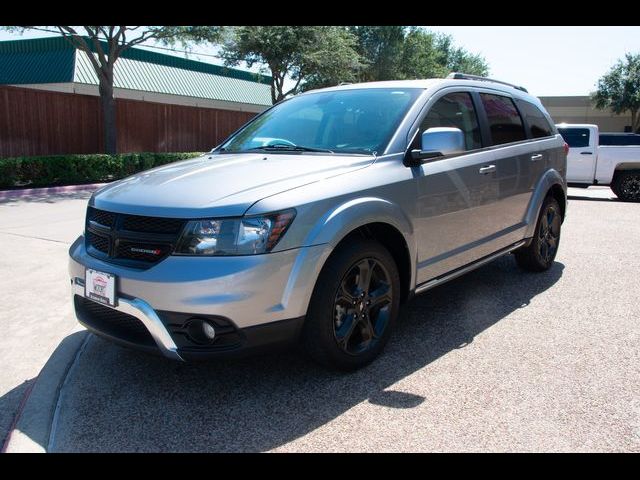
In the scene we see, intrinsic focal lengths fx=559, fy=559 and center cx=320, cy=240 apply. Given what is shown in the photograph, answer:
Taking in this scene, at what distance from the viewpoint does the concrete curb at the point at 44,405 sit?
2709mm

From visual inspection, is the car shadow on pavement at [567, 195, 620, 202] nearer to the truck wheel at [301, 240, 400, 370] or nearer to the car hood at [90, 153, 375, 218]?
the truck wheel at [301, 240, 400, 370]

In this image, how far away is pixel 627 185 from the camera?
45.2 ft

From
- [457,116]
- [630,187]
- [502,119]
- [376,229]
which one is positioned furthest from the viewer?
[630,187]

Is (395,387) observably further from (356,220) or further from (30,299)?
(30,299)

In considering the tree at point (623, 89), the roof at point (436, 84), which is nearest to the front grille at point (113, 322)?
the roof at point (436, 84)

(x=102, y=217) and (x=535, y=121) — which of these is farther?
(x=535, y=121)

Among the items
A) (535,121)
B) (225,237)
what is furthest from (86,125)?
(225,237)

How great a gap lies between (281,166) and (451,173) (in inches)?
53.0

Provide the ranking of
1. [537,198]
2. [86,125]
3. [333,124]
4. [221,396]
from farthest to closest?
1. [86,125]
2. [537,198]
3. [333,124]
4. [221,396]

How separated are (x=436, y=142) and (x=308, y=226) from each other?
1226mm

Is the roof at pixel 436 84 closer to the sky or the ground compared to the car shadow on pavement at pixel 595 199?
closer to the sky

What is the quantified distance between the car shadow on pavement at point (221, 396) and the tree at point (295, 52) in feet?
70.6

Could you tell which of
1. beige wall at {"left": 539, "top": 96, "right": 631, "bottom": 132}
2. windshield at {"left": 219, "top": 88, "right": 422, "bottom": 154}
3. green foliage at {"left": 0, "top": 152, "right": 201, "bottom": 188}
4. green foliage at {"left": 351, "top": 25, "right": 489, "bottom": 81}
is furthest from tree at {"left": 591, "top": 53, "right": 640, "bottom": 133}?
windshield at {"left": 219, "top": 88, "right": 422, "bottom": 154}

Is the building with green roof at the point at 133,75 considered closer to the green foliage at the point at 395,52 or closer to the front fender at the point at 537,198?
the green foliage at the point at 395,52
